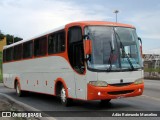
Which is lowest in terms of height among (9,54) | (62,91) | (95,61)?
(62,91)

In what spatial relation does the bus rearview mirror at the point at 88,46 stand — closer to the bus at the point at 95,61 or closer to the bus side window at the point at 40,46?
the bus at the point at 95,61

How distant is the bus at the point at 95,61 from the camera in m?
12.5

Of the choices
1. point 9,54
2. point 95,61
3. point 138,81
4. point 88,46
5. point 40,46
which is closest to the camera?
point 88,46

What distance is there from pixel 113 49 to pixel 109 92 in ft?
4.74

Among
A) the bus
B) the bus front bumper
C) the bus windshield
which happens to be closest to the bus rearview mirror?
the bus

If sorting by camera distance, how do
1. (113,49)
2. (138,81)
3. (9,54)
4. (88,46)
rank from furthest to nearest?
(9,54), (138,81), (113,49), (88,46)

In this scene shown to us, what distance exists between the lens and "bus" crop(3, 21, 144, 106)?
1247 centimetres

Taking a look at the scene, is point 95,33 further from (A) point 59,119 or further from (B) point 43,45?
(B) point 43,45

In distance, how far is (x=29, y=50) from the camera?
63.1 ft

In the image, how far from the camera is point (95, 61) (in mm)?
12516

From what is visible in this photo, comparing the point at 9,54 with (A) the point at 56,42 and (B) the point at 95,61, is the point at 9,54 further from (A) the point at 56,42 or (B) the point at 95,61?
(B) the point at 95,61

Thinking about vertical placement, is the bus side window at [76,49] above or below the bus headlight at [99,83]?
above

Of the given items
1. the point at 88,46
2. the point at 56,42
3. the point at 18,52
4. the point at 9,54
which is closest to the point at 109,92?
the point at 88,46

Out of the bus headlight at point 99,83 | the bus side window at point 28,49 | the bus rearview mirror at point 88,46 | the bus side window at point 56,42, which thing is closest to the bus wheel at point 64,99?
the bus side window at point 56,42
